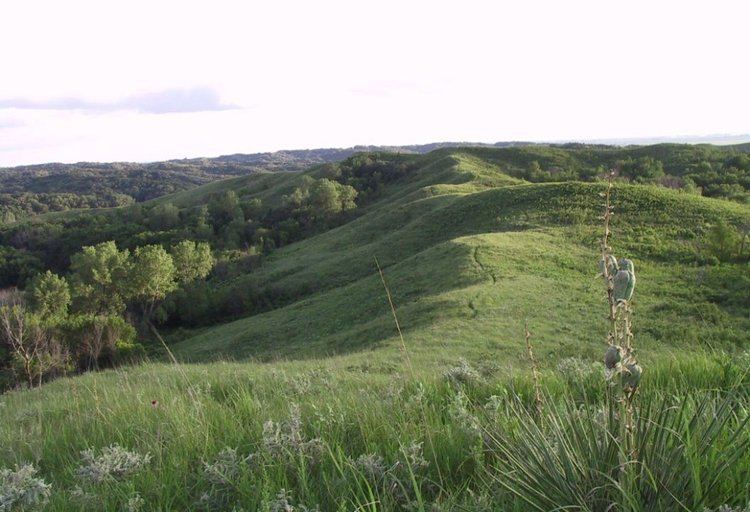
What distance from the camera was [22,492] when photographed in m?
2.45

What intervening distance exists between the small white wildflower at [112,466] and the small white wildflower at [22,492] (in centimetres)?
22

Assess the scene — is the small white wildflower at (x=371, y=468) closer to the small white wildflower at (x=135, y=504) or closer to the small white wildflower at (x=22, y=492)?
the small white wildflower at (x=135, y=504)

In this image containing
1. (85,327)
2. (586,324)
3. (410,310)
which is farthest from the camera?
(85,327)

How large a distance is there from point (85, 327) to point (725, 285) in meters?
37.1

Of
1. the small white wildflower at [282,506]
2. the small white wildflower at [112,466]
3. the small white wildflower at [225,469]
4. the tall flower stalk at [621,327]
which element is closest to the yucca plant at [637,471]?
the tall flower stalk at [621,327]

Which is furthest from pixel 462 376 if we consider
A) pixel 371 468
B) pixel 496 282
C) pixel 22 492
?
pixel 496 282

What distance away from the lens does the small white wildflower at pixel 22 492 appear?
8.04 feet

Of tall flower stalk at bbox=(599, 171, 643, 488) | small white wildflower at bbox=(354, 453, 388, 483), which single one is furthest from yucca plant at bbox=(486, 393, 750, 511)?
small white wildflower at bbox=(354, 453, 388, 483)

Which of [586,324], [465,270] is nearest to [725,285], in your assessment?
[586,324]

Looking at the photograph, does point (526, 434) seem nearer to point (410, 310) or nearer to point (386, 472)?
point (386, 472)

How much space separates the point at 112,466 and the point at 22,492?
454mm

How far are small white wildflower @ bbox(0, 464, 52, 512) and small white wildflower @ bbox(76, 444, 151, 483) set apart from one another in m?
0.22

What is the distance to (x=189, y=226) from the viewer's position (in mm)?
74438

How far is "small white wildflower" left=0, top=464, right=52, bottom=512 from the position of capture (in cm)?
245
